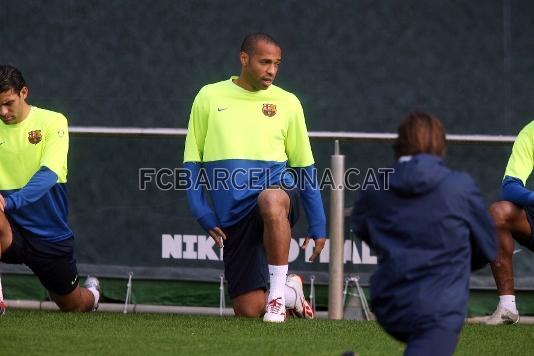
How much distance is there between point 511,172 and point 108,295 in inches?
104

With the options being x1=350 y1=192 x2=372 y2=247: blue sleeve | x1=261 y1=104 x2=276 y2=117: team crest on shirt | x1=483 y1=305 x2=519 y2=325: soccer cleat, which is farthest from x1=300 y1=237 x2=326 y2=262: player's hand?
x1=350 y1=192 x2=372 y2=247: blue sleeve

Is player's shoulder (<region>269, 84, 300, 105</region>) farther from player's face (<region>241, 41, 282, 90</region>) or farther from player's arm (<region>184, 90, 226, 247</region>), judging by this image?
player's arm (<region>184, 90, 226, 247</region>)

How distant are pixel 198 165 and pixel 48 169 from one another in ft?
2.82

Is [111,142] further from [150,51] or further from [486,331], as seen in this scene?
[486,331]

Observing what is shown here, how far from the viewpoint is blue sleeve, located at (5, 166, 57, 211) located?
23.2 feet

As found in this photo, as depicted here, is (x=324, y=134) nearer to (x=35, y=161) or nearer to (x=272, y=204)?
(x=272, y=204)

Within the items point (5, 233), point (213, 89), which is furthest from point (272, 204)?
point (5, 233)

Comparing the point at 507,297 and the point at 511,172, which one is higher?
the point at 511,172

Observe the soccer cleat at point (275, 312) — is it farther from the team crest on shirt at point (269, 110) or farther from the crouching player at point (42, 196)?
the crouching player at point (42, 196)

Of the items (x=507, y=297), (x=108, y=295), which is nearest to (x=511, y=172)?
(x=507, y=297)

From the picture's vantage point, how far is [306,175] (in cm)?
730

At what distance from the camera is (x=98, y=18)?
859 centimetres

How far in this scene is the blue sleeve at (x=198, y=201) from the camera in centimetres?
716

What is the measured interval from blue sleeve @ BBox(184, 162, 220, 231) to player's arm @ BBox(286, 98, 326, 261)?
0.53m
